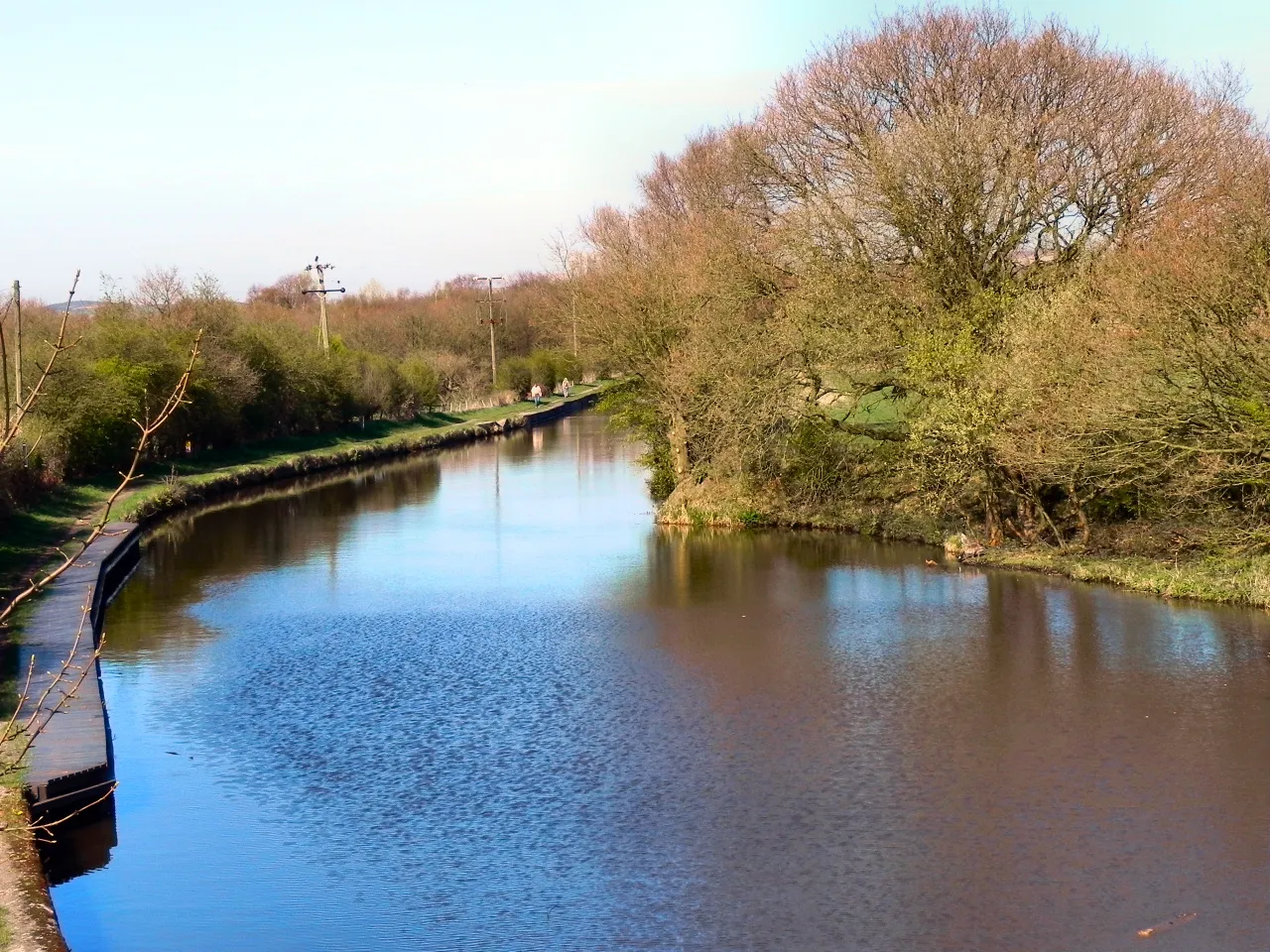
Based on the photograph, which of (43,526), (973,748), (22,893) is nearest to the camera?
(22,893)

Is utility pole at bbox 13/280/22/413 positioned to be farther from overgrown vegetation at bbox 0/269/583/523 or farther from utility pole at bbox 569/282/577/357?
utility pole at bbox 569/282/577/357

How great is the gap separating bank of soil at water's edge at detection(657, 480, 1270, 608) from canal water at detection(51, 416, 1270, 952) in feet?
1.93

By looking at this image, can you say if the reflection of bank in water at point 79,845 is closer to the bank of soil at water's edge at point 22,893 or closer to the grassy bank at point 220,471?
the bank of soil at water's edge at point 22,893

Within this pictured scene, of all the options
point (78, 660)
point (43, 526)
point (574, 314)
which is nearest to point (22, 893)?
point (78, 660)

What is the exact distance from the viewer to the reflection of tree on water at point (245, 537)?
→ 19797 millimetres

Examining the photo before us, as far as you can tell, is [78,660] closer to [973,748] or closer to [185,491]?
[973,748]

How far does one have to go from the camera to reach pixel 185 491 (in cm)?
3152

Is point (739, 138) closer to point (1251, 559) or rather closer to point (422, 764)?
point (1251, 559)

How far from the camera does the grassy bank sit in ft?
75.6

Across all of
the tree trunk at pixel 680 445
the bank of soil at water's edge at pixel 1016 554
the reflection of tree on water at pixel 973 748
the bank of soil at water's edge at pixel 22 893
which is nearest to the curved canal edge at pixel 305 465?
the tree trunk at pixel 680 445

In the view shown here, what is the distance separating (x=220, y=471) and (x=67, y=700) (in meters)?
26.4

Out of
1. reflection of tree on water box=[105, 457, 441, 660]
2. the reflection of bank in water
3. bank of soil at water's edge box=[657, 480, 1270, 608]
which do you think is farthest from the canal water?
bank of soil at water's edge box=[657, 480, 1270, 608]

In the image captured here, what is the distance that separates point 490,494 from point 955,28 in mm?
14661

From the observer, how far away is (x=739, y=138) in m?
30.2
